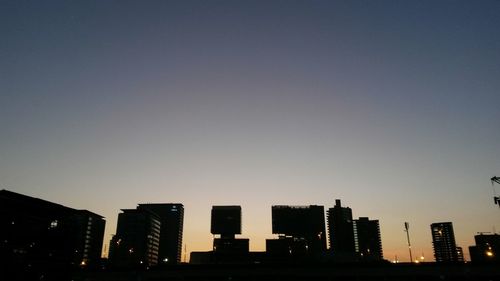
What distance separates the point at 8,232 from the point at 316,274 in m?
81.2

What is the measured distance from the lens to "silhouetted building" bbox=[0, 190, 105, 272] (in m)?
104

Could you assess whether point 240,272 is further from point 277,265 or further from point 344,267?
point 344,267

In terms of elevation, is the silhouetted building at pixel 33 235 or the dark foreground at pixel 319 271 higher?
the silhouetted building at pixel 33 235

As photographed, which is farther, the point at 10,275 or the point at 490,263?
the point at 10,275

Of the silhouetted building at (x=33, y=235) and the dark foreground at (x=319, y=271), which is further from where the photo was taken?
the silhouetted building at (x=33, y=235)

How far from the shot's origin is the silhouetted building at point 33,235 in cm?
10439

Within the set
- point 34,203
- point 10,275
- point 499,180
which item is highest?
point 499,180

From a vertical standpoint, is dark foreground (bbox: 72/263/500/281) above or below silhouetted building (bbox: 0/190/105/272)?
below

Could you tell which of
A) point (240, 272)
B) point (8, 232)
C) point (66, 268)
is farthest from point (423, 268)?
point (8, 232)

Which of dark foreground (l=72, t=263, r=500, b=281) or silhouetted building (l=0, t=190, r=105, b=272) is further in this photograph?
silhouetted building (l=0, t=190, r=105, b=272)

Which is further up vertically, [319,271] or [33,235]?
[33,235]

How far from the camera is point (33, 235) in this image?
114m

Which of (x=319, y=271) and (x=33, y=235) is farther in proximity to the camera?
(x=33, y=235)

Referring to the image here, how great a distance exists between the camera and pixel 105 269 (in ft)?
322
